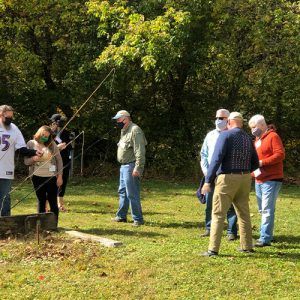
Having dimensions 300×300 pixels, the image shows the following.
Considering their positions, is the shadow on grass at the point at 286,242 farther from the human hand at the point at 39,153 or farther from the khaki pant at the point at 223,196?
the human hand at the point at 39,153

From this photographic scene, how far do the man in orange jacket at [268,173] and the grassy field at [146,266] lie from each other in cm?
32

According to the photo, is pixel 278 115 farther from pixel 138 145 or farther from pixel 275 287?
pixel 275 287

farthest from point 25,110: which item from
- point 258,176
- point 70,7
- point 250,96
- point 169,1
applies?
point 258,176

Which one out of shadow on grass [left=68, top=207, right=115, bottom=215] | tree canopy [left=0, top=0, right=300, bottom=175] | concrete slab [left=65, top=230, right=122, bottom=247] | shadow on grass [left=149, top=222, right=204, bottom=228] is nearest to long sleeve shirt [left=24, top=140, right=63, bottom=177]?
concrete slab [left=65, top=230, right=122, bottom=247]

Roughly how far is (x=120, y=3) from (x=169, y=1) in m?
1.54

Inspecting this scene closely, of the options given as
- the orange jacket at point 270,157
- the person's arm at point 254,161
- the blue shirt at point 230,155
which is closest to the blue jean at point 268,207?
the orange jacket at point 270,157

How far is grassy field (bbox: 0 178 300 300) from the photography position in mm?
5371

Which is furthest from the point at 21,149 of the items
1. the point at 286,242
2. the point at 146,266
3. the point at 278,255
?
the point at 286,242

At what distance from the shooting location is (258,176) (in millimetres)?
7449

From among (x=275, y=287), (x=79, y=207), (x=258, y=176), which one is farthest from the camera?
(x=79, y=207)

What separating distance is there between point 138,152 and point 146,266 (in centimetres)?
284

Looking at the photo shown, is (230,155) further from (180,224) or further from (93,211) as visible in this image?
(93,211)

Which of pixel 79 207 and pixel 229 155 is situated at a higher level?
pixel 229 155

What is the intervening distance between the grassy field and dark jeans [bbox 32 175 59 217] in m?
0.60
